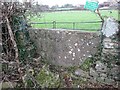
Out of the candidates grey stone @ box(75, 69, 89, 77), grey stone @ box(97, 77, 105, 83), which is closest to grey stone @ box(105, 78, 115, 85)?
grey stone @ box(97, 77, 105, 83)

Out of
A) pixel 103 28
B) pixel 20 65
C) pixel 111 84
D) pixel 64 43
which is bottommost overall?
pixel 111 84

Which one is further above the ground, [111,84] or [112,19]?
[112,19]

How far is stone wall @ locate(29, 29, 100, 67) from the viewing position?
6.14 m

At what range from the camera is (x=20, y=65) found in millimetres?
5969

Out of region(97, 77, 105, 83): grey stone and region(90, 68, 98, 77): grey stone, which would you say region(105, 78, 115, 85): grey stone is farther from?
region(90, 68, 98, 77): grey stone

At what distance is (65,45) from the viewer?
6.41 meters

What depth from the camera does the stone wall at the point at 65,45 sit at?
6137 mm

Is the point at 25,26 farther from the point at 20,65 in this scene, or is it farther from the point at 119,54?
the point at 119,54

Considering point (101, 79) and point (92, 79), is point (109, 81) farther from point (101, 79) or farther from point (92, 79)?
point (92, 79)

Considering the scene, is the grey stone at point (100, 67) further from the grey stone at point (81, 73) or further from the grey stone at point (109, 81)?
the grey stone at point (81, 73)

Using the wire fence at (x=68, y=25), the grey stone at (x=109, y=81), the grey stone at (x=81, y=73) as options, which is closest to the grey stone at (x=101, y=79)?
the grey stone at (x=109, y=81)

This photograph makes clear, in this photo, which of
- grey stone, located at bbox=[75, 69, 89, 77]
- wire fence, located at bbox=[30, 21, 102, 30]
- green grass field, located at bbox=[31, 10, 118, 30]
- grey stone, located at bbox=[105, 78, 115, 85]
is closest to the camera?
grey stone, located at bbox=[105, 78, 115, 85]

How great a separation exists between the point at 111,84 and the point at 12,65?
237 centimetres

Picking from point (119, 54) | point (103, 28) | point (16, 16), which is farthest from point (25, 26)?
point (119, 54)
